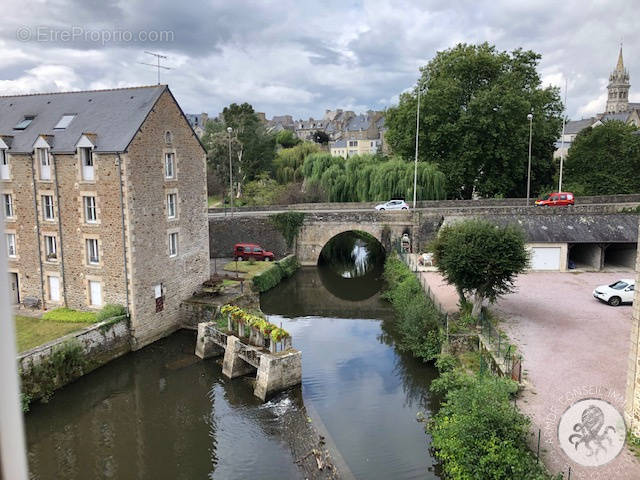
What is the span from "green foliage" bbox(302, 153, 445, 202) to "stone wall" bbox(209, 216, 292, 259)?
8.64 metres

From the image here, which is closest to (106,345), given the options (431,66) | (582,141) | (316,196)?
(316,196)

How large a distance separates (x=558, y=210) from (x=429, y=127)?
11488mm

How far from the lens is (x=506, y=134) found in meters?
37.7

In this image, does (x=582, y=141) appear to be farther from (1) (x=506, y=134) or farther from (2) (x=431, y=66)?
(2) (x=431, y=66)

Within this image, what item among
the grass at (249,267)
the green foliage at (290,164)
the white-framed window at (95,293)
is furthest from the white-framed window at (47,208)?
the green foliage at (290,164)

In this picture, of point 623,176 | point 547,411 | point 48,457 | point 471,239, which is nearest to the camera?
point 547,411

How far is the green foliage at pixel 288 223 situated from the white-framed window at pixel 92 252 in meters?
15.6

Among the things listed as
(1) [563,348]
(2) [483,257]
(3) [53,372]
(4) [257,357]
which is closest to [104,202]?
(3) [53,372]

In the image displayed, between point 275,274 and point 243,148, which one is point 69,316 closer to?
point 275,274

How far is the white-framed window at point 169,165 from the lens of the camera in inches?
829

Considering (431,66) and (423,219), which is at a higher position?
(431,66)

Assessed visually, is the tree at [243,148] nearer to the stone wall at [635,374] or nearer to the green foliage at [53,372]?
the green foliage at [53,372]

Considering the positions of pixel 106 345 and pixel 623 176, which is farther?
pixel 623 176

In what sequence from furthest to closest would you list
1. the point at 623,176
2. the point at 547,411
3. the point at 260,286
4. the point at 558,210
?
the point at 623,176, the point at 558,210, the point at 260,286, the point at 547,411
